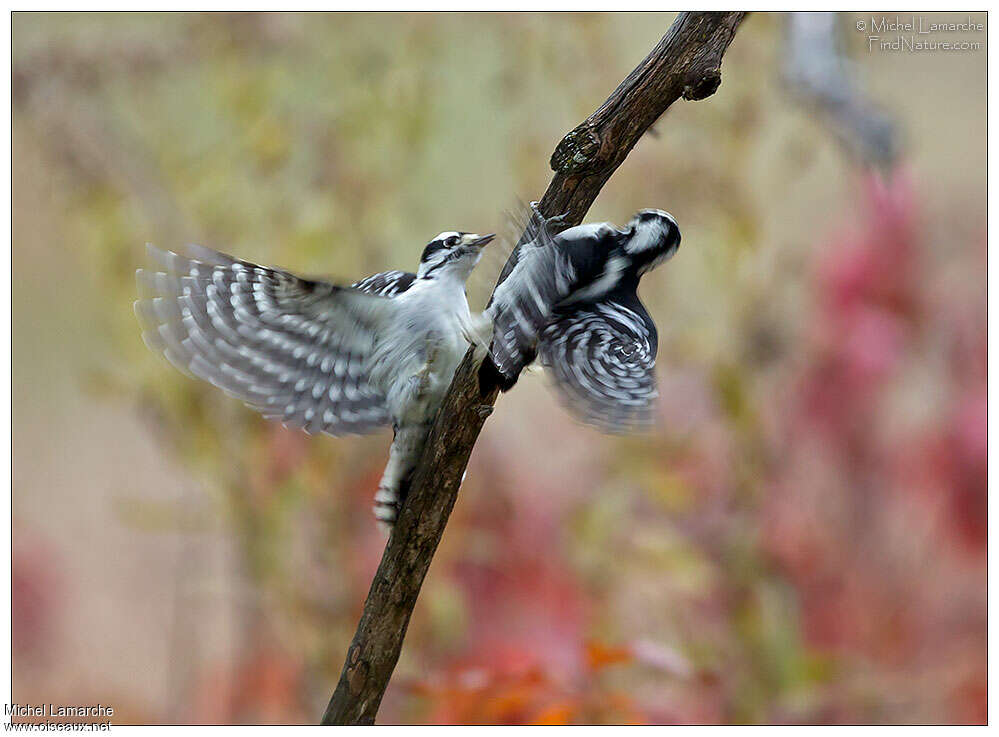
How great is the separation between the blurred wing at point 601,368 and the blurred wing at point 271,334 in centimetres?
33

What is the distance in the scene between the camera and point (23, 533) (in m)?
2.28

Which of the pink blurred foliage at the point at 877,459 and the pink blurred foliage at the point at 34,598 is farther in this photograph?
the pink blurred foliage at the point at 34,598

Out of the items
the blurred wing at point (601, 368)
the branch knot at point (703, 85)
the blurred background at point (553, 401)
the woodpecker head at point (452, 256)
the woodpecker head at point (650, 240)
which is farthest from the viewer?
the blurred background at point (553, 401)

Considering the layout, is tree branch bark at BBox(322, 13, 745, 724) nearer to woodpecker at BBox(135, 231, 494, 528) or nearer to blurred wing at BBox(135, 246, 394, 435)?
woodpecker at BBox(135, 231, 494, 528)

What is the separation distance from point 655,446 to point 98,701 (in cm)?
136

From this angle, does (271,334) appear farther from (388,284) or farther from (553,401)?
(553,401)

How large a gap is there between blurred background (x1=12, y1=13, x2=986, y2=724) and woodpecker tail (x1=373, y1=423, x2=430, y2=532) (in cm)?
76

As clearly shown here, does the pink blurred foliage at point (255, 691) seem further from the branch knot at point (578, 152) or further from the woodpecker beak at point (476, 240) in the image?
the branch knot at point (578, 152)

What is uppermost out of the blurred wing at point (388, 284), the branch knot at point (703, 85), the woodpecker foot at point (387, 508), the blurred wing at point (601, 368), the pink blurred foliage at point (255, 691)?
the branch knot at point (703, 85)

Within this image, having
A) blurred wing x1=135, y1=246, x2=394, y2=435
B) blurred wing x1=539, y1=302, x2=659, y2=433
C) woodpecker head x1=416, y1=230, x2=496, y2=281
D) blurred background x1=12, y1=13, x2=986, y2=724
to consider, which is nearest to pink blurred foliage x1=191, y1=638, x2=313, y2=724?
blurred background x1=12, y1=13, x2=986, y2=724

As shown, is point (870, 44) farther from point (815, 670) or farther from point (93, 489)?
point (93, 489)

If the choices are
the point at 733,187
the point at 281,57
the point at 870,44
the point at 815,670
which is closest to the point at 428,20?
the point at 281,57

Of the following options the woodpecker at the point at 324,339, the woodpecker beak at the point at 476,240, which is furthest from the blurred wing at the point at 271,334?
the woodpecker beak at the point at 476,240

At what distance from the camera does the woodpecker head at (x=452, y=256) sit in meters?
1.41
